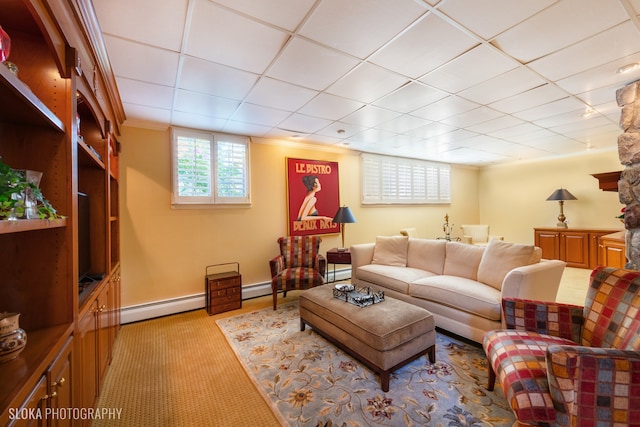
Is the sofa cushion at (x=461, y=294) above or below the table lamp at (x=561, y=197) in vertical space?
below

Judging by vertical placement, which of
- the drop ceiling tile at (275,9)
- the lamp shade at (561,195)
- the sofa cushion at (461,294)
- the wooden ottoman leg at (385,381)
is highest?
the drop ceiling tile at (275,9)

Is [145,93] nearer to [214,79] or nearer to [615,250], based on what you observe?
[214,79]

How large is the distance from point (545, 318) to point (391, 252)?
2152 mm

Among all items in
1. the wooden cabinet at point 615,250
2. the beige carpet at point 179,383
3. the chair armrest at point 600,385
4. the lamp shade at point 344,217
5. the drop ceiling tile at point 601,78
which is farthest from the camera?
the lamp shade at point 344,217

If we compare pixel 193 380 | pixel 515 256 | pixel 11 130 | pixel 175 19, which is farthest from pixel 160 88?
pixel 515 256

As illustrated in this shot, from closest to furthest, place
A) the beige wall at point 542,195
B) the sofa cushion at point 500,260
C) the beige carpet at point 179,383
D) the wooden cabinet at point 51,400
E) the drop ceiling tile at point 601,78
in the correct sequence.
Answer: the wooden cabinet at point 51,400
the beige carpet at point 179,383
the drop ceiling tile at point 601,78
the sofa cushion at point 500,260
the beige wall at point 542,195

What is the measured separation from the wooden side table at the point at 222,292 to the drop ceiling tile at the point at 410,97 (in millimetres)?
2932

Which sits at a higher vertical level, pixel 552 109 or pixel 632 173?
pixel 552 109

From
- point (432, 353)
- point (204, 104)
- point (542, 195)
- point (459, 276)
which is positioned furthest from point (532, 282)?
point (542, 195)

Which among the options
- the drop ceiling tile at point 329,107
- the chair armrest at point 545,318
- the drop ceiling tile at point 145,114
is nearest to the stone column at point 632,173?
the chair armrest at point 545,318

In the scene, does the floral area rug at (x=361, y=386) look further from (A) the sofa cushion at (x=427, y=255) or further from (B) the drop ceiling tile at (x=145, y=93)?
(B) the drop ceiling tile at (x=145, y=93)

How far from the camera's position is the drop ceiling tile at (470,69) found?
206 centimetres

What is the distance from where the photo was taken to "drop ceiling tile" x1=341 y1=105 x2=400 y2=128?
3168 millimetres

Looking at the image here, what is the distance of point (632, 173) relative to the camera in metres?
2.28
